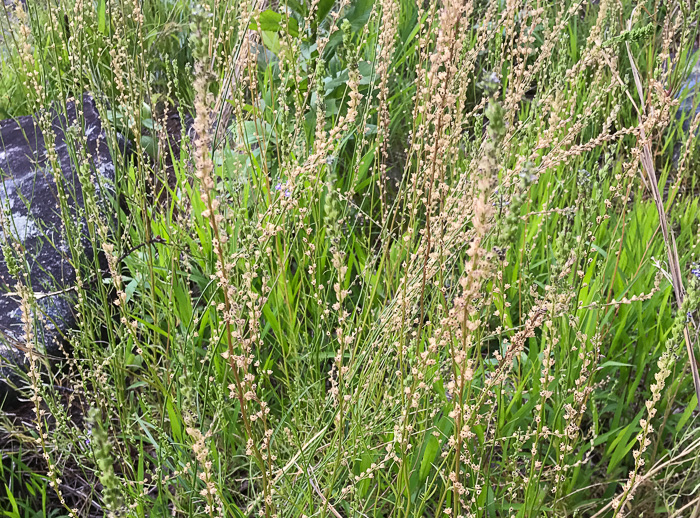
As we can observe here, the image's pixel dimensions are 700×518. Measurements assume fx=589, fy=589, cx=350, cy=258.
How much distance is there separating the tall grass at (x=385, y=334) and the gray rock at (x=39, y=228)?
142mm

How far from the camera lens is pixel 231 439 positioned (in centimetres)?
178

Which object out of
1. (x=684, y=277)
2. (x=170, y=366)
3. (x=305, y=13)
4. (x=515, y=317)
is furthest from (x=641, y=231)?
(x=170, y=366)

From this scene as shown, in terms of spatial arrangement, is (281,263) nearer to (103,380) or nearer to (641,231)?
(103,380)

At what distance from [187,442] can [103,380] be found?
0.29 metres

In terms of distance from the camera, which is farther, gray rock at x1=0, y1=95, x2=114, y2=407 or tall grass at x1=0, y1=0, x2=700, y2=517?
gray rock at x1=0, y1=95, x2=114, y2=407

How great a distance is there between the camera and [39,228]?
2.27 meters

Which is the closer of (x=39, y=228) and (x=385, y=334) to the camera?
(x=385, y=334)

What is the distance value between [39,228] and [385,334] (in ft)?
5.49

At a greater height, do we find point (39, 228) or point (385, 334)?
point (385, 334)

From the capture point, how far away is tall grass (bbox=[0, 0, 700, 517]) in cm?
111

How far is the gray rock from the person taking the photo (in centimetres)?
206

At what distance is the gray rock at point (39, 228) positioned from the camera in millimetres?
2057

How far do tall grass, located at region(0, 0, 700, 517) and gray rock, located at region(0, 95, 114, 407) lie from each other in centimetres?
14

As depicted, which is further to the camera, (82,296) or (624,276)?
(624,276)
